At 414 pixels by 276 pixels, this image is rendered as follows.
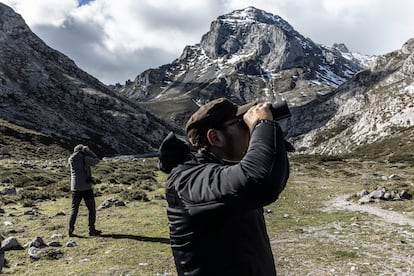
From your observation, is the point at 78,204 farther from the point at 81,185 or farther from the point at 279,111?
the point at 279,111

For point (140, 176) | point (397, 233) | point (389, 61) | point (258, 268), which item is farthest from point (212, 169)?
point (389, 61)

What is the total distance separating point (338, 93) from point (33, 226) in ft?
502

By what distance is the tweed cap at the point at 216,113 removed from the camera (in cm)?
330

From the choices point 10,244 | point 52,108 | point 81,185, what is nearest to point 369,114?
point 52,108

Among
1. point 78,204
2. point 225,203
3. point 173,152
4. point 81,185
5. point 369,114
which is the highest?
point 369,114

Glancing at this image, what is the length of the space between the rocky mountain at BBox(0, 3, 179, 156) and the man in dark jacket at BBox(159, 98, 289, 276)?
7727 cm

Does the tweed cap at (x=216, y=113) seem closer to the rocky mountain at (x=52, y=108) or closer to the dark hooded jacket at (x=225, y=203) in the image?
the dark hooded jacket at (x=225, y=203)

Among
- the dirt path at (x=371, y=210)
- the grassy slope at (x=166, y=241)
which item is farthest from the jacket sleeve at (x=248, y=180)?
the dirt path at (x=371, y=210)

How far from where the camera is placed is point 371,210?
17.1 metres

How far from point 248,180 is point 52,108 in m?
114

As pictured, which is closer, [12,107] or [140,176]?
[140,176]

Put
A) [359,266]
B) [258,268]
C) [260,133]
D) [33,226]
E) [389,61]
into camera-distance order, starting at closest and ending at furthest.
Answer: [260,133] → [258,268] → [359,266] → [33,226] → [389,61]

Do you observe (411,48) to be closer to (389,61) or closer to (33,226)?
(389,61)

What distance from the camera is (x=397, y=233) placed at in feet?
41.5
